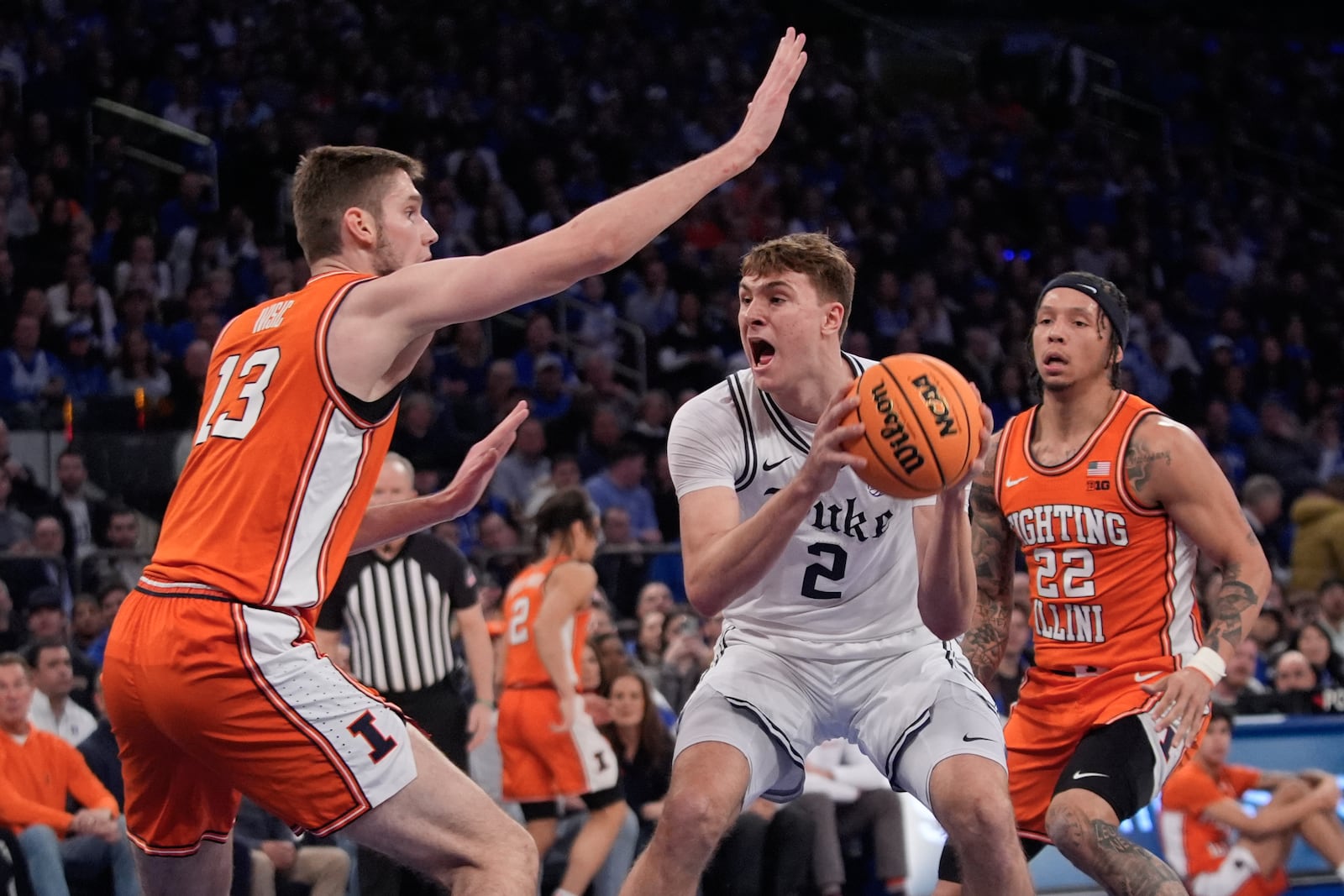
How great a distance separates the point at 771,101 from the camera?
13.9 feet

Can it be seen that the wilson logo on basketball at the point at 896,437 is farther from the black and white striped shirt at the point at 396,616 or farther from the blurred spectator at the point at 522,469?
the blurred spectator at the point at 522,469

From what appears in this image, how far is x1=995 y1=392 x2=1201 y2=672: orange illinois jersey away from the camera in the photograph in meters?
5.34

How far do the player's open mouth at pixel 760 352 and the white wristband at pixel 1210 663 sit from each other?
1623mm

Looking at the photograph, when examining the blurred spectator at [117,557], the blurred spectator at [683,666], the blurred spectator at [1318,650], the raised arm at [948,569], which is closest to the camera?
the raised arm at [948,569]

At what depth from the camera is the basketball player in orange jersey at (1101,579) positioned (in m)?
5.11

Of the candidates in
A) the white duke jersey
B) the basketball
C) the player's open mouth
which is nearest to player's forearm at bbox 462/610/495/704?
the white duke jersey

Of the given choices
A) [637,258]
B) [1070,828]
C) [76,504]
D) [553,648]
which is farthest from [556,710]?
[637,258]

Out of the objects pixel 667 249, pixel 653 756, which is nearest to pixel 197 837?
pixel 653 756

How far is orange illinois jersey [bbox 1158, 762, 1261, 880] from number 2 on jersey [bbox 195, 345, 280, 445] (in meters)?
6.35

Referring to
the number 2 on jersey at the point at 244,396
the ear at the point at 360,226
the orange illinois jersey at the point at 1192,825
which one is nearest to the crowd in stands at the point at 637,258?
the orange illinois jersey at the point at 1192,825

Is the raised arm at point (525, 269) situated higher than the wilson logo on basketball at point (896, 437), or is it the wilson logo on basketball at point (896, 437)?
the raised arm at point (525, 269)

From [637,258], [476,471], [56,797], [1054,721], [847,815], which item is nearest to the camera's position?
[476,471]

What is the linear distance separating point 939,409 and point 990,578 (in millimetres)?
1698

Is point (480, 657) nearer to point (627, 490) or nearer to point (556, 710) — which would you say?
point (556, 710)
